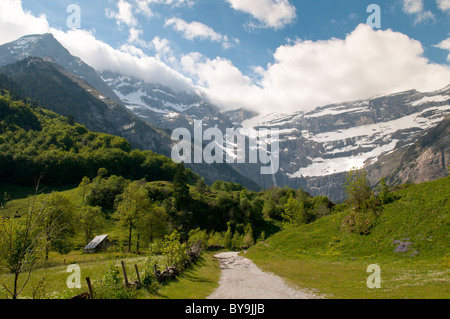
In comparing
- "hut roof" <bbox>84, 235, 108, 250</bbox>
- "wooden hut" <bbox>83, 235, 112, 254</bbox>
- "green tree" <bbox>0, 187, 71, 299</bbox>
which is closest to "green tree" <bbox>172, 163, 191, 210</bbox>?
"wooden hut" <bbox>83, 235, 112, 254</bbox>

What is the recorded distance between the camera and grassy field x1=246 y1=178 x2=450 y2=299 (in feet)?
58.5

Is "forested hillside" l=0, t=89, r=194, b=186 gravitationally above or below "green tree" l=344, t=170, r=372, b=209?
above

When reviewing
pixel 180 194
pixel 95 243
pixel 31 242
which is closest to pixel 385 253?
pixel 31 242

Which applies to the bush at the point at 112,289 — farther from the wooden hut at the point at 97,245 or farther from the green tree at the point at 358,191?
the wooden hut at the point at 97,245

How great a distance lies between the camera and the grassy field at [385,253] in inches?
703

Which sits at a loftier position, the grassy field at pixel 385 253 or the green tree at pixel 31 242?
the green tree at pixel 31 242

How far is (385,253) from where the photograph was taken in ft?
103

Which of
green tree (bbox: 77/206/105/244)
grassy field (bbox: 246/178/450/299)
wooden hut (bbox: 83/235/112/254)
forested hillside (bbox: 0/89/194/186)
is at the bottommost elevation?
wooden hut (bbox: 83/235/112/254)

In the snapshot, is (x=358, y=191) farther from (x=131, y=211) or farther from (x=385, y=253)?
(x=131, y=211)

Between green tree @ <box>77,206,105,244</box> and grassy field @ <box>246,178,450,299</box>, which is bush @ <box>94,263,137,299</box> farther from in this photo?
green tree @ <box>77,206,105,244</box>

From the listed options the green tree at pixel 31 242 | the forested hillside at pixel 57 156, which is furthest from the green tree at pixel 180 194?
the green tree at pixel 31 242

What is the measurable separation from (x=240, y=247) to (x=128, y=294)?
246ft
